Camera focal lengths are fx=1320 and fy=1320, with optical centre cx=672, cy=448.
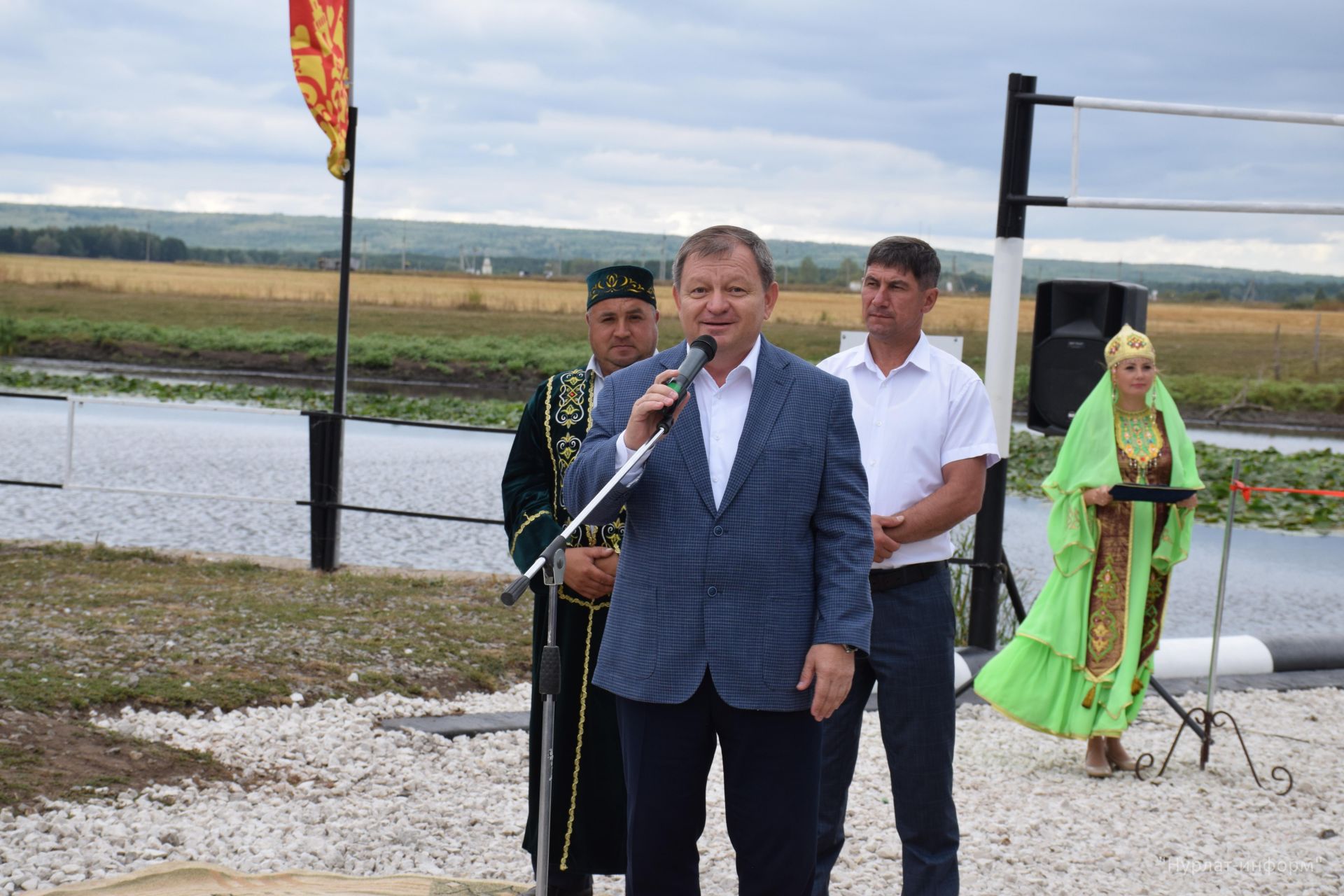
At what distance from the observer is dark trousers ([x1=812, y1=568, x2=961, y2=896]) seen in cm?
349

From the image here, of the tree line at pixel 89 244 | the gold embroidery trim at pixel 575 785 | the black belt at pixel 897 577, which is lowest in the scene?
the gold embroidery trim at pixel 575 785

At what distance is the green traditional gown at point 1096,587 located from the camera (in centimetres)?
538

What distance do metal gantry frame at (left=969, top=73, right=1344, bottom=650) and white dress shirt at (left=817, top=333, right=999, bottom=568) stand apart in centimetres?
261

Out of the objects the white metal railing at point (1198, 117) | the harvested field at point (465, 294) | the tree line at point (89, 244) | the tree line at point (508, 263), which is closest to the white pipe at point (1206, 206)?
the white metal railing at point (1198, 117)

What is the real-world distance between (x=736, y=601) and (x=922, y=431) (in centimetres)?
124

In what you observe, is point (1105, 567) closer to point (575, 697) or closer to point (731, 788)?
point (575, 697)

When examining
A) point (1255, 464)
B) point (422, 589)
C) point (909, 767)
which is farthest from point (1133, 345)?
point (1255, 464)

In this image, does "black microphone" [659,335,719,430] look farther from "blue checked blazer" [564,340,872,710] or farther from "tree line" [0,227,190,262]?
"tree line" [0,227,190,262]

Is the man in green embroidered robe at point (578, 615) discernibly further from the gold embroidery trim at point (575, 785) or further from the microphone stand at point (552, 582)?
the microphone stand at point (552, 582)

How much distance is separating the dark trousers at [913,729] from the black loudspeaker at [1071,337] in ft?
10.2

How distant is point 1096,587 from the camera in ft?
18.0

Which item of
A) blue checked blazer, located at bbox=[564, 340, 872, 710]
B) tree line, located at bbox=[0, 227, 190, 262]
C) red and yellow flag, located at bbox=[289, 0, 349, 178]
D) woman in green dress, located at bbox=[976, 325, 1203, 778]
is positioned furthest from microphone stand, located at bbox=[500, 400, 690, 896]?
tree line, located at bbox=[0, 227, 190, 262]

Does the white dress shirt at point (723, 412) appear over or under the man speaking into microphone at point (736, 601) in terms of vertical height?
over

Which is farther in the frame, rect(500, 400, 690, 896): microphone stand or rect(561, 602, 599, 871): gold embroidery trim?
rect(561, 602, 599, 871): gold embroidery trim
